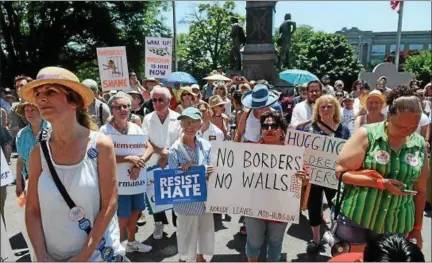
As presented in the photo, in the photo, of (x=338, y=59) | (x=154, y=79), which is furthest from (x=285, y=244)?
(x=338, y=59)

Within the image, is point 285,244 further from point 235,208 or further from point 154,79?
point 154,79

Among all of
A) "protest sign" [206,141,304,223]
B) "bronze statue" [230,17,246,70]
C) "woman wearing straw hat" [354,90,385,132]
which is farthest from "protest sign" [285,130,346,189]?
"bronze statue" [230,17,246,70]

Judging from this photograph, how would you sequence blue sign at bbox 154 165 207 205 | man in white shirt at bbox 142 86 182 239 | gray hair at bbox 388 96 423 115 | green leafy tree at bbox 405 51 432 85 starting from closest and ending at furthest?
gray hair at bbox 388 96 423 115 → blue sign at bbox 154 165 207 205 → man in white shirt at bbox 142 86 182 239 → green leafy tree at bbox 405 51 432 85

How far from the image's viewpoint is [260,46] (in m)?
17.9

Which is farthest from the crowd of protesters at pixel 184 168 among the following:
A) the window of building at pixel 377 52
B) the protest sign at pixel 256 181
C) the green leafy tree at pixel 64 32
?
the window of building at pixel 377 52

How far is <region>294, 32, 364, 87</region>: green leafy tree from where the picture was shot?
51062 mm

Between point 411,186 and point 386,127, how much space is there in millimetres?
429

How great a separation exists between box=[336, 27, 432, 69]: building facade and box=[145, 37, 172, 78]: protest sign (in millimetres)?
84052

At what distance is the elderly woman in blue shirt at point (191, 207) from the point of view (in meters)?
3.85

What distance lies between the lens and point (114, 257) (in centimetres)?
218

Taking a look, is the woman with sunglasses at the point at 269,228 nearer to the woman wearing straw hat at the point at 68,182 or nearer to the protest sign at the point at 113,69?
the woman wearing straw hat at the point at 68,182

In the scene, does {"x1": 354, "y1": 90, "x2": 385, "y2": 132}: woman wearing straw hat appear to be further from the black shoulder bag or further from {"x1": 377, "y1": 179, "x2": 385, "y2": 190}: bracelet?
the black shoulder bag

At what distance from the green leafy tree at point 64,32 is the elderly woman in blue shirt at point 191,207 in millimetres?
27580

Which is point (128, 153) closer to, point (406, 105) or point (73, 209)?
point (73, 209)
